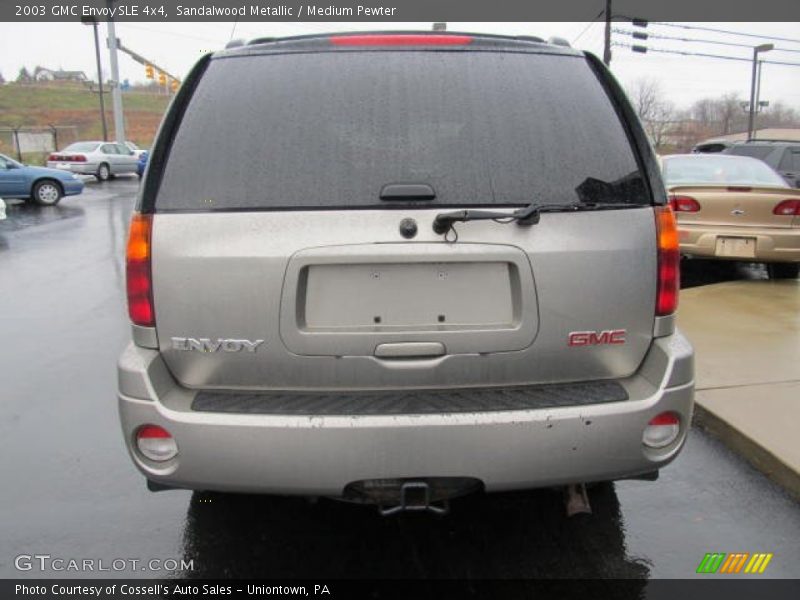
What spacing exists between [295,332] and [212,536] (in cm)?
120

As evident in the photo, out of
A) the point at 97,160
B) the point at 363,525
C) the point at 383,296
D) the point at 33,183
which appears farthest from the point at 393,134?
the point at 97,160

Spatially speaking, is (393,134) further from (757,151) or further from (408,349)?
(757,151)

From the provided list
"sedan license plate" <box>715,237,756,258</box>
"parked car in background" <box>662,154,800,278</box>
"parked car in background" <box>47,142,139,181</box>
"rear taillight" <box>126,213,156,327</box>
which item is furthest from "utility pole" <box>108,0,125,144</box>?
"rear taillight" <box>126,213,156,327</box>

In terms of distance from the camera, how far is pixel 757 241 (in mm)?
6996

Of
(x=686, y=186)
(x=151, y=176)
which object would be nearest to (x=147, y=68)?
(x=686, y=186)

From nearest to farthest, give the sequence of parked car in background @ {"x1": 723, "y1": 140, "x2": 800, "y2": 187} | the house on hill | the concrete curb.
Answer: the concrete curb < parked car in background @ {"x1": 723, "y1": 140, "x2": 800, "y2": 187} < the house on hill

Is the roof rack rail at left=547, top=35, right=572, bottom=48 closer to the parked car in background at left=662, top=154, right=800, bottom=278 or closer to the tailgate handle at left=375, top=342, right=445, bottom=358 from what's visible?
the tailgate handle at left=375, top=342, right=445, bottom=358

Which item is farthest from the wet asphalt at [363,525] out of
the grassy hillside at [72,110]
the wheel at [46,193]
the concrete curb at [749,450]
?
the grassy hillside at [72,110]

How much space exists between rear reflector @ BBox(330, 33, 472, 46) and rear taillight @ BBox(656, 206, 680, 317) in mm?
1014

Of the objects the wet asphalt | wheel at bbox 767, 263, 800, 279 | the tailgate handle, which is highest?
the tailgate handle

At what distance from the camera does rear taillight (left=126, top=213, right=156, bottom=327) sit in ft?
7.29

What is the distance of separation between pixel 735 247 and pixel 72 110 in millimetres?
86091

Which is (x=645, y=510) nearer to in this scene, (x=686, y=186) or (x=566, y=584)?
(x=566, y=584)

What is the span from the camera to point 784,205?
694 cm
